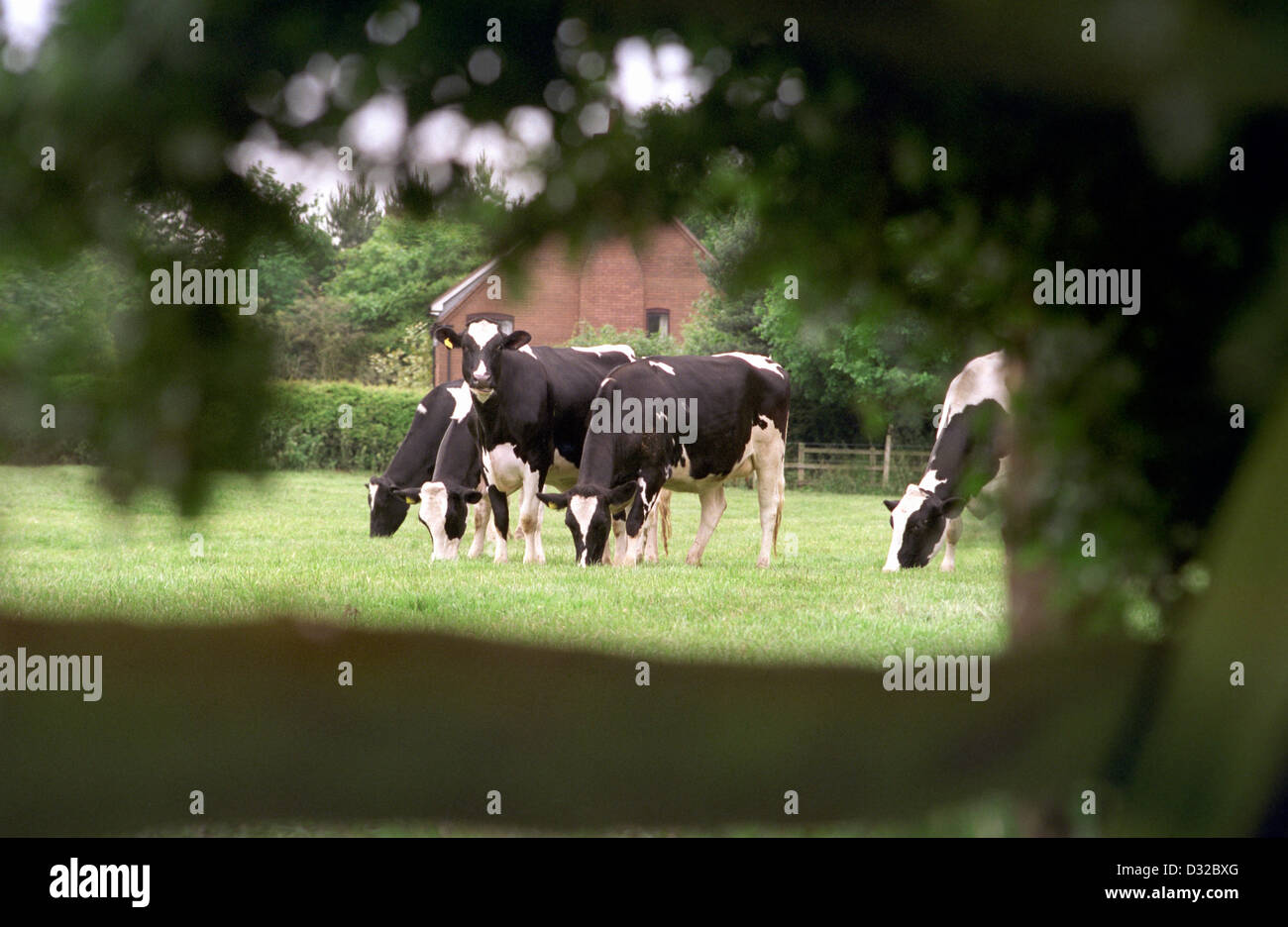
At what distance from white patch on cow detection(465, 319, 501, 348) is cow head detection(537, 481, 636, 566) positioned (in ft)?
5.87

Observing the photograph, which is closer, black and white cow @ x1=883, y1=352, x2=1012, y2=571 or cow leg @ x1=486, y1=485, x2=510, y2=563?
black and white cow @ x1=883, y1=352, x2=1012, y2=571

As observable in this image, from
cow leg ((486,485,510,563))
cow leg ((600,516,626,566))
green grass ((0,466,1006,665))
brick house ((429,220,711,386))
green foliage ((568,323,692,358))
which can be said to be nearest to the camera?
green grass ((0,466,1006,665))

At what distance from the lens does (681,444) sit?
12070mm

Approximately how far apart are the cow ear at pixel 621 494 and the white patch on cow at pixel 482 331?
1.94 m

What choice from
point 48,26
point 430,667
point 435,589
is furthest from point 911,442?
point 48,26

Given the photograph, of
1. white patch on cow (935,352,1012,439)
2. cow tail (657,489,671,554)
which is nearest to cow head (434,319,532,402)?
cow tail (657,489,671,554)

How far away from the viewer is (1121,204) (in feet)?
11.6

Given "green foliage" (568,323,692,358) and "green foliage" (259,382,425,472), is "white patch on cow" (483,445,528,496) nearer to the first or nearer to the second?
"green foliage" (259,382,425,472)

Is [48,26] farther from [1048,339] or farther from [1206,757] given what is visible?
[1206,757]

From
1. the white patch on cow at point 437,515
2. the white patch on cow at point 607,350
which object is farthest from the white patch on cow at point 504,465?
the white patch on cow at point 607,350

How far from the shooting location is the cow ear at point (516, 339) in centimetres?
1166

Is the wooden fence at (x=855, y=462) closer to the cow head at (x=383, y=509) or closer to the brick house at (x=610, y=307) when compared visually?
the brick house at (x=610, y=307)

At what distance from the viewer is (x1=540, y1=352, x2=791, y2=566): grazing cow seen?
10852mm

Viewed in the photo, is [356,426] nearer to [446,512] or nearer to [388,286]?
[388,286]
